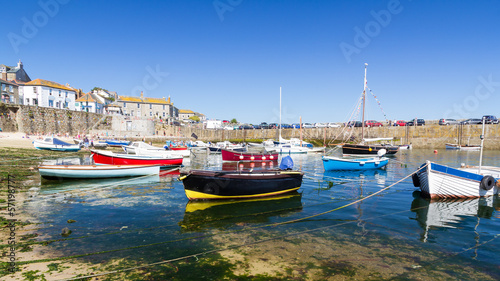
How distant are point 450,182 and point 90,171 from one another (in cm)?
2227

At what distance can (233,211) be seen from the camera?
11.6 meters

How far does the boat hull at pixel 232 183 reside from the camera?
12.2 meters

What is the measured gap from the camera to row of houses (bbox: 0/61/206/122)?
61656 mm

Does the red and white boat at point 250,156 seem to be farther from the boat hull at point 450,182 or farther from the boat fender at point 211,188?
the boat hull at point 450,182

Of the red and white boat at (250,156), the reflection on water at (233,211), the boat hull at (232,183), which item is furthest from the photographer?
the red and white boat at (250,156)

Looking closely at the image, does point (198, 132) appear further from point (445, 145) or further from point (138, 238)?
point (138, 238)

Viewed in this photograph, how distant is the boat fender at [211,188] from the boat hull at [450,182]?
37.0ft

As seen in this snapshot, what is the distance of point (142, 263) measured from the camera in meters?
6.72

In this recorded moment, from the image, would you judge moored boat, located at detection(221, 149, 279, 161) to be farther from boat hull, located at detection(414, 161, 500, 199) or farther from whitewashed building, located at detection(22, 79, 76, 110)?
whitewashed building, located at detection(22, 79, 76, 110)

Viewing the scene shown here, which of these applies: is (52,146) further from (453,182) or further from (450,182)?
(453,182)

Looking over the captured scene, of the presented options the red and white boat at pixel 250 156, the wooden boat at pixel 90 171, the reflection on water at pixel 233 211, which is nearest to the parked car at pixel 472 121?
the red and white boat at pixel 250 156

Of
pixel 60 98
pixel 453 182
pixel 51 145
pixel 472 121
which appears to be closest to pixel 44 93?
pixel 60 98

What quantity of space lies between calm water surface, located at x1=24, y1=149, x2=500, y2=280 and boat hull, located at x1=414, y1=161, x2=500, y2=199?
1.92 ft

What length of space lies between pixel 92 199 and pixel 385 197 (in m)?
16.2
